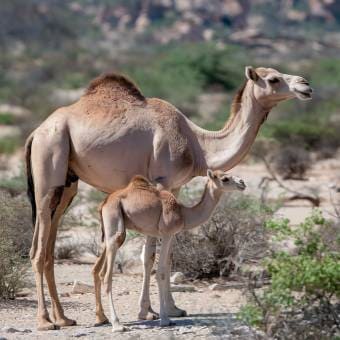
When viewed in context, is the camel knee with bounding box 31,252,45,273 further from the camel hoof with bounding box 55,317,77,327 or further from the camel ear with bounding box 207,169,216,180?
the camel ear with bounding box 207,169,216,180

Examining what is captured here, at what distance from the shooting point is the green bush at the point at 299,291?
7707mm

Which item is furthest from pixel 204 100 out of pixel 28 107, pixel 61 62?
pixel 61 62

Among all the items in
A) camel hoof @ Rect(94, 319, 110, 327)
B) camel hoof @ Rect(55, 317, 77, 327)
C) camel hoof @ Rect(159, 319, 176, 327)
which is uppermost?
camel hoof @ Rect(159, 319, 176, 327)

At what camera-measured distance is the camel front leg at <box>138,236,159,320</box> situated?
1005 cm

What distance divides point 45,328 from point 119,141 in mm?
1822

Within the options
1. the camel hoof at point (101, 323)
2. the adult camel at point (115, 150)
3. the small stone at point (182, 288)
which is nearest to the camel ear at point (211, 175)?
the adult camel at point (115, 150)

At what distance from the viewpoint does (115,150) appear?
10.3m

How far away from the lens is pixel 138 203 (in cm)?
960

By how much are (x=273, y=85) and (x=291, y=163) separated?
13.5 m

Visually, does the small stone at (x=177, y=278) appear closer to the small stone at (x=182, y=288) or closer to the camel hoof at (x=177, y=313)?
the small stone at (x=182, y=288)

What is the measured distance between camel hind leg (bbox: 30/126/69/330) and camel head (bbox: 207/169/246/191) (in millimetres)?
1358

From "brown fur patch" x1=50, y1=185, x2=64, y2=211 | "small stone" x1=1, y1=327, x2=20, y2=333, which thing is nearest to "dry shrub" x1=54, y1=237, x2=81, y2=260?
"brown fur patch" x1=50, y1=185, x2=64, y2=211

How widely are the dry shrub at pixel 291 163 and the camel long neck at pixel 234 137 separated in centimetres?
1275

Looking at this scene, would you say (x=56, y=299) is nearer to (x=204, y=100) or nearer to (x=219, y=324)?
(x=219, y=324)
